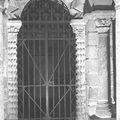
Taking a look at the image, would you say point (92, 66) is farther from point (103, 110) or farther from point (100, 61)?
point (103, 110)

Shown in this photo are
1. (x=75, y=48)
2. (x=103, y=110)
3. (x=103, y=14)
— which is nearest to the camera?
(x=103, y=14)

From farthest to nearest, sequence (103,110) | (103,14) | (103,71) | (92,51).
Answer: (92,51) → (103,71) → (103,110) → (103,14)

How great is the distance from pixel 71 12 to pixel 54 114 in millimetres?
2660

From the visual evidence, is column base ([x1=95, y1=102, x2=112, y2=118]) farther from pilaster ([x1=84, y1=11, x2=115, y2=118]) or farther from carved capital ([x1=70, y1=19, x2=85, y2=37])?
carved capital ([x1=70, y1=19, x2=85, y2=37])

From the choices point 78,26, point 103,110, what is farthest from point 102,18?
point 103,110

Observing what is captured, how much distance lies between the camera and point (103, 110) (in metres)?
7.16

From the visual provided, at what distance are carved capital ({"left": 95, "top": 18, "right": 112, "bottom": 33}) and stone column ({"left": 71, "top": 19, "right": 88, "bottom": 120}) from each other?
718 mm

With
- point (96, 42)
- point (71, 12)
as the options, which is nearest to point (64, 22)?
point (71, 12)

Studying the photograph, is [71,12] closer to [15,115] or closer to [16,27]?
[16,27]

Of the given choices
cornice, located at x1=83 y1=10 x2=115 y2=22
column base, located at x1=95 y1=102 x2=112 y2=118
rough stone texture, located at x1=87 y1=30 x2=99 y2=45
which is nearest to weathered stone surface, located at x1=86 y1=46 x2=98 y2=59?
rough stone texture, located at x1=87 y1=30 x2=99 y2=45

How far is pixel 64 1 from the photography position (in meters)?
7.89

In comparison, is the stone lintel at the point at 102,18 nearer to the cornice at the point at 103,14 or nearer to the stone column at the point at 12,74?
the cornice at the point at 103,14

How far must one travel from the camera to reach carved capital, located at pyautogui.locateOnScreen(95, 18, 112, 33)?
709 cm

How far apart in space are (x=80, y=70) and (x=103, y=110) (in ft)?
4.12
